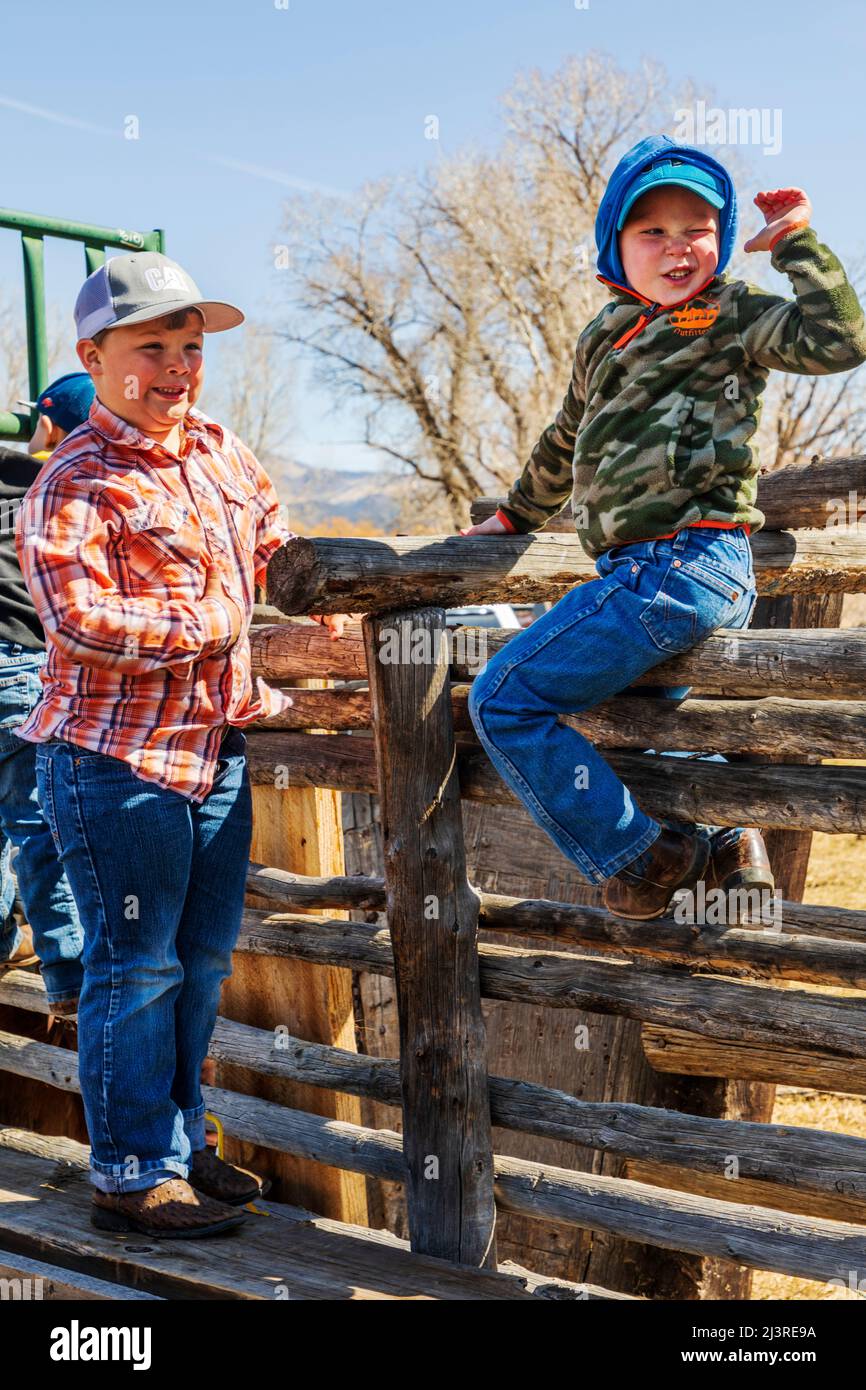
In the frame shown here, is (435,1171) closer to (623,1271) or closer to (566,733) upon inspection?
(566,733)

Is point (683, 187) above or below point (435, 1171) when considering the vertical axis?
above

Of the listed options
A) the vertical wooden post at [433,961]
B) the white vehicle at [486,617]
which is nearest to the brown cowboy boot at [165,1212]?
the vertical wooden post at [433,961]

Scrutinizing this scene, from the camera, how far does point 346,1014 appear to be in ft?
13.1

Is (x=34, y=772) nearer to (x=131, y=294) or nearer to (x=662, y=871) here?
(x=131, y=294)

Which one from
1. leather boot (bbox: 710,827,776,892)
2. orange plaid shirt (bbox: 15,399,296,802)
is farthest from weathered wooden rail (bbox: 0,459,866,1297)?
orange plaid shirt (bbox: 15,399,296,802)

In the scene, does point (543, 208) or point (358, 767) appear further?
point (543, 208)

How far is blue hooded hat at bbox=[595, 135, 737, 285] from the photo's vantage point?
A: 281 centimetres

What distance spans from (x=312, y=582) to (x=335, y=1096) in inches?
72.0

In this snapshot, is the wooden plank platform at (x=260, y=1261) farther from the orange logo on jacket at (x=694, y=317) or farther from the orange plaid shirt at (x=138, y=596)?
the orange logo on jacket at (x=694, y=317)

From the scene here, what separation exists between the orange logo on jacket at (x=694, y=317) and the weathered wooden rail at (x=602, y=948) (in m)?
0.60

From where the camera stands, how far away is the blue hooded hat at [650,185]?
111 inches

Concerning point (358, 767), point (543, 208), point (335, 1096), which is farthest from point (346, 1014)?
point (543, 208)

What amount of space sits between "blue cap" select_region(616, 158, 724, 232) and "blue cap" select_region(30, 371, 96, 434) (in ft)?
5.84
